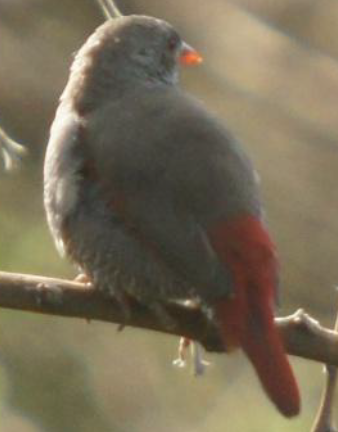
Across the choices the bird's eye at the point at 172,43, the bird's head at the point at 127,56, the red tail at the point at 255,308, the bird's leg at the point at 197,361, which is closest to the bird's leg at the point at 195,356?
the bird's leg at the point at 197,361

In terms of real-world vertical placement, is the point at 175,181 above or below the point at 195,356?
above

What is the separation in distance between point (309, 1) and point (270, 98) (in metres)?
0.64

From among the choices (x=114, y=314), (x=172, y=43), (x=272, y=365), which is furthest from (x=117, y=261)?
(x=172, y=43)

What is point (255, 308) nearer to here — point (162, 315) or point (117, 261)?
point (162, 315)

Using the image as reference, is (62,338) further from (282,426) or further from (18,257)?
(282,426)

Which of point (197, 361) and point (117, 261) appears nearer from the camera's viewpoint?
point (197, 361)

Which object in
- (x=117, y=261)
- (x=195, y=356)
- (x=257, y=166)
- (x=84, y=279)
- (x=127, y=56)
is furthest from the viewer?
(x=257, y=166)

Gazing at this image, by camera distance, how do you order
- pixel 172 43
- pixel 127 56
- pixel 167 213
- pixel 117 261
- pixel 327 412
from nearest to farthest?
pixel 327 412, pixel 167 213, pixel 117 261, pixel 127 56, pixel 172 43

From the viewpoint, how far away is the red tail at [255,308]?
6.14m

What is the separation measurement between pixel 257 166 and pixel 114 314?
18.6 ft

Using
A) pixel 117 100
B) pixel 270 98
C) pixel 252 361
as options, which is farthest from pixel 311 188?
pixel 252 361

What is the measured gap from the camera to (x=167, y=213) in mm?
6605

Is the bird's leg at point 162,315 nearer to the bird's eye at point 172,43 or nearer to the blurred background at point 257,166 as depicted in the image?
the bird's eye at point 172,43

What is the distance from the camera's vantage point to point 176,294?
21.9 ft
